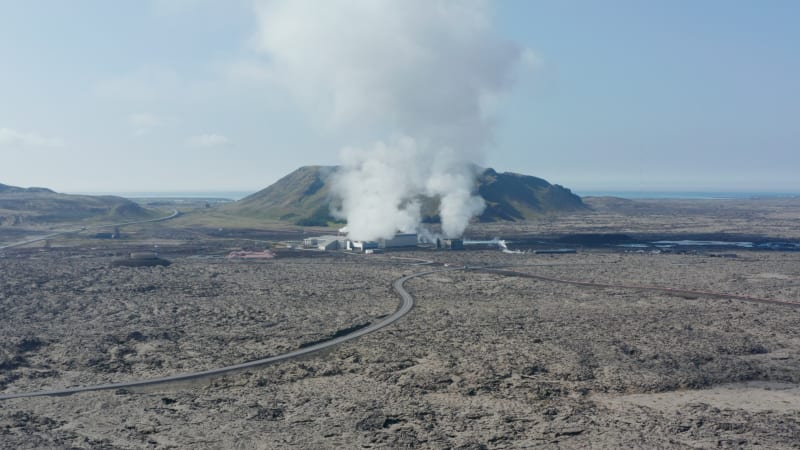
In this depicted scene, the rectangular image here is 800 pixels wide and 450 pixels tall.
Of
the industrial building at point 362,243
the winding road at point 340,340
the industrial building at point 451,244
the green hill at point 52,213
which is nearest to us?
the winding road at point 340,340

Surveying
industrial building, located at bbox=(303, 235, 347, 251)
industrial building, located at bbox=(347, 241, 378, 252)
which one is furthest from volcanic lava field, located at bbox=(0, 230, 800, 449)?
Result: industrial building, located at bbox=(303, 235, 347, 251)

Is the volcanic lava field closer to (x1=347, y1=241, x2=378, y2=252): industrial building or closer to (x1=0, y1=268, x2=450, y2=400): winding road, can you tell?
(x1=0, y1=268, x2=450, y2=400): winding road

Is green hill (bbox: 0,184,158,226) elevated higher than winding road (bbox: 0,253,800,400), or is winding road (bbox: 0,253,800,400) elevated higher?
green hill (bbox: 0,184,158,226)

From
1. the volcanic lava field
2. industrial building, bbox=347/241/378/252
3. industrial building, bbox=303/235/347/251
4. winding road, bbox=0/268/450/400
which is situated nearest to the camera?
the volcanic lava field

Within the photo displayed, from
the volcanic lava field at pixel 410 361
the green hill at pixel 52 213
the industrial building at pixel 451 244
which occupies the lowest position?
the volcanic lava field at pixel 410 361

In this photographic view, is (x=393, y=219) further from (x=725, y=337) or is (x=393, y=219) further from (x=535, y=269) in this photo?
(x=725, y=337)

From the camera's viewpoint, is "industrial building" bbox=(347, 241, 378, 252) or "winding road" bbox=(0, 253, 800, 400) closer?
"winding road" bbox=(0, 253, 800, 400)


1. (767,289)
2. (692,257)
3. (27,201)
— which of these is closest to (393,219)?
(692,257)

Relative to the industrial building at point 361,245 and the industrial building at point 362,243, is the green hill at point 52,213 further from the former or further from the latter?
the industrial building at point 361,245

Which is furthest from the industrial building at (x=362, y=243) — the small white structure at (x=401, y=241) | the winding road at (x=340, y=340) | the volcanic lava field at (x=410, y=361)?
the volcanic lava field at (x=410, y=361)
